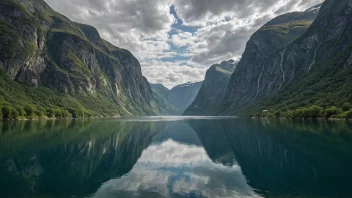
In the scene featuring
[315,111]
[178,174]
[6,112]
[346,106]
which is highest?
[346,106]

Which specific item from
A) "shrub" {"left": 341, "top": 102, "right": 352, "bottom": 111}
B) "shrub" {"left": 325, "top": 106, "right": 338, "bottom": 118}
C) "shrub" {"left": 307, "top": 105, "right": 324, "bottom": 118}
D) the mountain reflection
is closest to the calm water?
the mountain reflection

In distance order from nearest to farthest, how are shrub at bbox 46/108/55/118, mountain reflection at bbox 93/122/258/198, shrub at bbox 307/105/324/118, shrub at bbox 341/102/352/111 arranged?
mountain reflection at bbox 93/122/258/198
shrub at bbox 341/102/352/111
shrub at bbox 307/105/324/118
shrub at bbox 46/108/55/118

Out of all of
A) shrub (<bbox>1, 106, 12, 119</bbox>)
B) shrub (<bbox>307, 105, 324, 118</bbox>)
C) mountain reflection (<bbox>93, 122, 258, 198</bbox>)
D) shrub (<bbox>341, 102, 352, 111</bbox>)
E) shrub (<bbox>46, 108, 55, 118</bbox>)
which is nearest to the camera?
mountain reflection (<bbox>93, 122, 258, 198</bbox>)

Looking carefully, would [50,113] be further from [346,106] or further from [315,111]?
[346,106]

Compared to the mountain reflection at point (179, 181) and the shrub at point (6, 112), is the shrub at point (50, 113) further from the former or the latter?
the mountain reflection at point (179, 181)

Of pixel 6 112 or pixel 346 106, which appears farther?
pixel 6 112

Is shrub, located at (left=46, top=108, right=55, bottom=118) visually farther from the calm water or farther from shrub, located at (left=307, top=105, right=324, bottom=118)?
shrub, located at (left=307, top=105, right=324, bottom=118)

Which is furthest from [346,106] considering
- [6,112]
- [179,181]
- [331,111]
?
[6,112]

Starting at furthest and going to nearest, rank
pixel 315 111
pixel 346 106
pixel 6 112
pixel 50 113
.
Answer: pixel 50 113
pixel 6 112
pixel 315 111
pixel 346 106

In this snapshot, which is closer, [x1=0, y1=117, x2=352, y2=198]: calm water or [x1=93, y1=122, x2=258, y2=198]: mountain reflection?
[x1=0, y1=117, x2=352, y2=198]: calm water

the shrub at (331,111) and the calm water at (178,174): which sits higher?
the shrub at (331,111)

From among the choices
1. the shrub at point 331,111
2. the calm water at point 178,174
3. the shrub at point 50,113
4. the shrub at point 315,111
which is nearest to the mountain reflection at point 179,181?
the calm water at point 178,174
